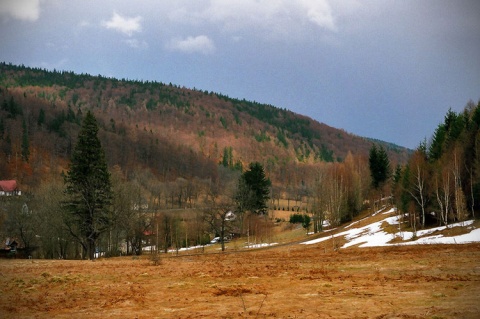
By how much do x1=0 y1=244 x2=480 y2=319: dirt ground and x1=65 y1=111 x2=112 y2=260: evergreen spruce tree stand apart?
76.8 feet

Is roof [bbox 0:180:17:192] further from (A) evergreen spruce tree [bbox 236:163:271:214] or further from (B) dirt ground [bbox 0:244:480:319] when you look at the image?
(B) dirt ground [bbox 0:244:480:319]

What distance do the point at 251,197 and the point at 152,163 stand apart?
120 m

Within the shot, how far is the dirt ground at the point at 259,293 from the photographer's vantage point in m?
13.3

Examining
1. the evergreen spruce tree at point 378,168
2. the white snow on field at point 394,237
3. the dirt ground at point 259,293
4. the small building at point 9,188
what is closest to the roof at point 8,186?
the small building at point 9,188


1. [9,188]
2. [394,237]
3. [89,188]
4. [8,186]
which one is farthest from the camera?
[8,186]

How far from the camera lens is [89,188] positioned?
4734 cm

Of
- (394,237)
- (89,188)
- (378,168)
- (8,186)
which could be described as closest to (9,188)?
(8,186)

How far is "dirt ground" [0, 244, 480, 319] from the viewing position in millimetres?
13320

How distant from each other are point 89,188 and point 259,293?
35.3 metres

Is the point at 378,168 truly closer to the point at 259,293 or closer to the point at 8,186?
the point at 259,293

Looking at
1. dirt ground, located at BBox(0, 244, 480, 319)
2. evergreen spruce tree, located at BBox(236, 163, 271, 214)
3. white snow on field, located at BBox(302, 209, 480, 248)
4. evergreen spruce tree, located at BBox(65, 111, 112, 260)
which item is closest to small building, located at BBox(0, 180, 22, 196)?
evergreen spruce tree, located at BBox(236, 163, 271, 214)

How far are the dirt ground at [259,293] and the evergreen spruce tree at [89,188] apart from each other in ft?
76.8

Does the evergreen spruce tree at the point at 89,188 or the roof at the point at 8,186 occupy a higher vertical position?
the roof at the point at 8,186

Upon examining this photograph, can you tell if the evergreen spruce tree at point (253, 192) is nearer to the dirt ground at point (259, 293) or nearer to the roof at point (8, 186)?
the dirt ground at point (259, 293)
